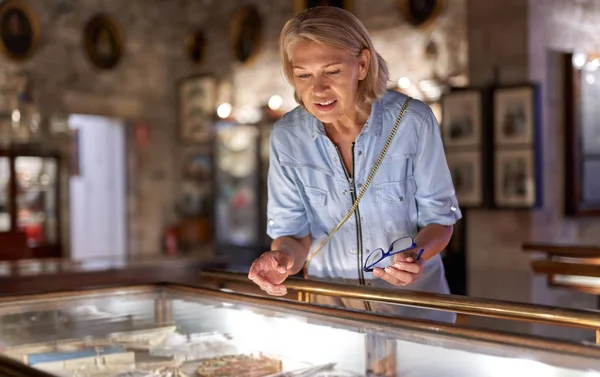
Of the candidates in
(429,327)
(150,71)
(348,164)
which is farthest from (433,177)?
(150,71)

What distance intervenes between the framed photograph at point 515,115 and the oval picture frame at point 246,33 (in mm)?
4074

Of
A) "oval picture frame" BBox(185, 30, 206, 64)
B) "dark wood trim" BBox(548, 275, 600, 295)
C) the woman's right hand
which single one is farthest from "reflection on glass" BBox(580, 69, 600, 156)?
"oval picture frame" BBox(185, 30, 206, 64)

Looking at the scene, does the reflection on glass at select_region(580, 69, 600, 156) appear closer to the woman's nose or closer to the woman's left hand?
the woman's nose

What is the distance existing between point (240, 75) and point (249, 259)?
2490 mm

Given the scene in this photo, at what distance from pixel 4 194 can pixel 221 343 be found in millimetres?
7704

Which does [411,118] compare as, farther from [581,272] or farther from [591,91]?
[591,91]

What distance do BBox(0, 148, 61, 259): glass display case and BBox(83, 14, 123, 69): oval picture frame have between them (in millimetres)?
1572

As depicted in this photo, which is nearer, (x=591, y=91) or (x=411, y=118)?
(x=411, y=118)


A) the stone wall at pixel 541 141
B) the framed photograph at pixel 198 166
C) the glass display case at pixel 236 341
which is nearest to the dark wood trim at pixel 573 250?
the glass display case at pixel 236 341

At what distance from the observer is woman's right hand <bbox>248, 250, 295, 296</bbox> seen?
170 centimetres

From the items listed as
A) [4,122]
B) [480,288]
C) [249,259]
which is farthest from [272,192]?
[4,122]

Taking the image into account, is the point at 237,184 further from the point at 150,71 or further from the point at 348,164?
the point at 348,164

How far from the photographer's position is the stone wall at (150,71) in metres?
9.33

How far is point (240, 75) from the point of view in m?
9.71
